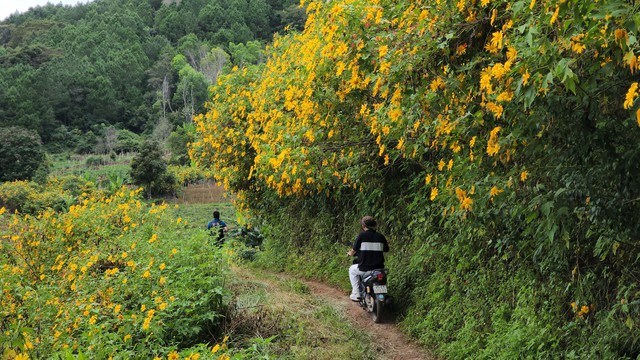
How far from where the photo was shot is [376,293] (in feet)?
24.5

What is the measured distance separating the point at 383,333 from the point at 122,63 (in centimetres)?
8479

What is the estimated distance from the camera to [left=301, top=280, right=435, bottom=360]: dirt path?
21.4ft

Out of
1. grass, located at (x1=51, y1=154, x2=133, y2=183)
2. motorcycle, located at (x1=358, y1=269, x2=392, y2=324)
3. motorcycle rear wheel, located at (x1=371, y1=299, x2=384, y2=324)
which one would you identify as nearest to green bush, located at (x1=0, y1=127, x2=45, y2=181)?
grass, located at (x1=51, y1=154, x2=133, y2=183)

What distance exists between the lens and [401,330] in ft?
24.0

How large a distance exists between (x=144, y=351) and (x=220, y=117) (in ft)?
32.2

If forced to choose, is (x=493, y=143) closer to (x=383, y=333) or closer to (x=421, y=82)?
(x=421, y=82)

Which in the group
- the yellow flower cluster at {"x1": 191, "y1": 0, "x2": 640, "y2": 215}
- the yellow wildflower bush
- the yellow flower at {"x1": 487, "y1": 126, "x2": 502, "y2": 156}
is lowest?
the yellow wildflower bush

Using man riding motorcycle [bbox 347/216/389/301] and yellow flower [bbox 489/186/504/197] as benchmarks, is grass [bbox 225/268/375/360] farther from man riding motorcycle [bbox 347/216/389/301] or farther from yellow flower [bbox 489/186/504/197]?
yellow flower [bbox 489/186/504/197]

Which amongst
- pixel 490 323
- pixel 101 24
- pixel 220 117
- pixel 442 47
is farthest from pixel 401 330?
pixel 101 24

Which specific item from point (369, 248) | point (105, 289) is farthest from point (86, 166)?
point (105, 289)

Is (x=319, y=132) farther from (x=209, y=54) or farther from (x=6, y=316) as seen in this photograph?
(x=209, y=54)

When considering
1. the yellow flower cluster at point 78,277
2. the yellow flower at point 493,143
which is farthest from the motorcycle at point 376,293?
the yellow flower at point 493,143

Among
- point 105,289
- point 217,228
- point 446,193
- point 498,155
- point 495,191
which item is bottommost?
point 105,289

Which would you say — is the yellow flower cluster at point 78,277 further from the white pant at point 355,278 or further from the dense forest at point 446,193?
the white pant at point 355,278
